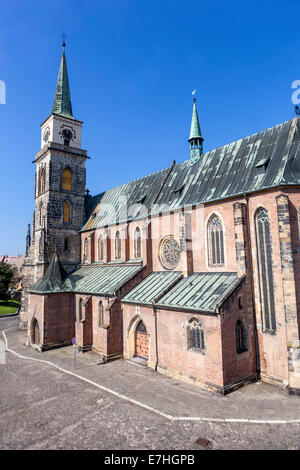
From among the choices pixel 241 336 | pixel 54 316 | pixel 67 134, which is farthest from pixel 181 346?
pixel 67 134

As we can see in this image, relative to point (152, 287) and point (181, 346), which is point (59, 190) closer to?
point (152, 287)

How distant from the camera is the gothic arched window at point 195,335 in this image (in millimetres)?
16369

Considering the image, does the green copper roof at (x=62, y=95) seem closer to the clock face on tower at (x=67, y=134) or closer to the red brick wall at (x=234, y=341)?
the clock face on tower at (x=67, y=134)

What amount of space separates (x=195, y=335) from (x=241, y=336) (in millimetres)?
2643

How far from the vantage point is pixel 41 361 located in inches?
841

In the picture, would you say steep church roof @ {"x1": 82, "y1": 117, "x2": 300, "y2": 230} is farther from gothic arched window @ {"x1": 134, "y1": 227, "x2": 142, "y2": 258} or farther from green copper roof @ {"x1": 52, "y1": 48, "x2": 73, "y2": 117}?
green copper roof @ {"x1": 52, "y1": 48, "x2": 73, "y2": 117}

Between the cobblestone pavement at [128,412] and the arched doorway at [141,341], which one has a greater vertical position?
the arched doorway at [141,341]

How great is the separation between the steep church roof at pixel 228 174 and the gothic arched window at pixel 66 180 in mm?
7791

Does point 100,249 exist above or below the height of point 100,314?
above

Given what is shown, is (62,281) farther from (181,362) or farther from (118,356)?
(181,362)

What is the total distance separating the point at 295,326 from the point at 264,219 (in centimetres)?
623

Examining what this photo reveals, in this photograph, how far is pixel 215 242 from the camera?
19.8m

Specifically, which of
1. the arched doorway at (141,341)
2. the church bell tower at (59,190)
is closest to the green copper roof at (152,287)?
the arched doorway at (141,341)

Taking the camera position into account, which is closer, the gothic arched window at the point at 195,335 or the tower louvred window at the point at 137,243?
the gothic arched window at the point at 195,335
